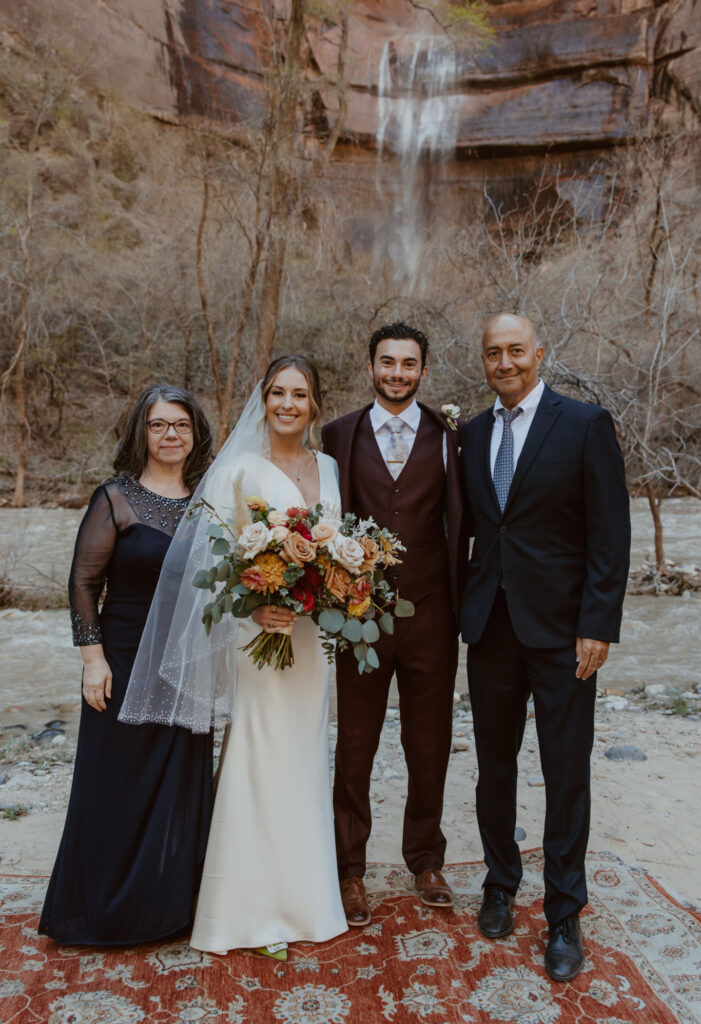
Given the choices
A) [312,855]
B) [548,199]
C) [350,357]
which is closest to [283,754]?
[312,855]

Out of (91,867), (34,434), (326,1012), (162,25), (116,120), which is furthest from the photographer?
(162,25)

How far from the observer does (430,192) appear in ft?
92.0

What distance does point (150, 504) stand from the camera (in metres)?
2.96

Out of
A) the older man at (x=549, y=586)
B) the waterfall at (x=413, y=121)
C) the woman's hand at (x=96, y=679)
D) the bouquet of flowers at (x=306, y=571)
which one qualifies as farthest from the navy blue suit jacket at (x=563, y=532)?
the waterfall at (x=413, y=121)

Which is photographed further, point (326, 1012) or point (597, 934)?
point (597, 934)

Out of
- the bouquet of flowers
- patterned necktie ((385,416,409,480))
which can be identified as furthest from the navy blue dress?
patterned necktie ((385,416,409,480))

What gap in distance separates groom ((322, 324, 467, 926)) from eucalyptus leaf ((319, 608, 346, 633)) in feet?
1.78

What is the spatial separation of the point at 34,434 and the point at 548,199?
60.7 feet

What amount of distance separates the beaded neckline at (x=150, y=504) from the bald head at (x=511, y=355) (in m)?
1.30

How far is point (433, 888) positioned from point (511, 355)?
2.17 meters

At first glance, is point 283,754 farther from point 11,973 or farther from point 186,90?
point 186,90

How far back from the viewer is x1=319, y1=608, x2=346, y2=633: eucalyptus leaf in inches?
102

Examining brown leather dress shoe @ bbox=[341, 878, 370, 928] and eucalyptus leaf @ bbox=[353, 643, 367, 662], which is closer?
eucalyptus leaf @ bbox=[353, 643, 367, 662]

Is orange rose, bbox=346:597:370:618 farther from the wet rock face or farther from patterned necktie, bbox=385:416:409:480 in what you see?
the wet rock face
